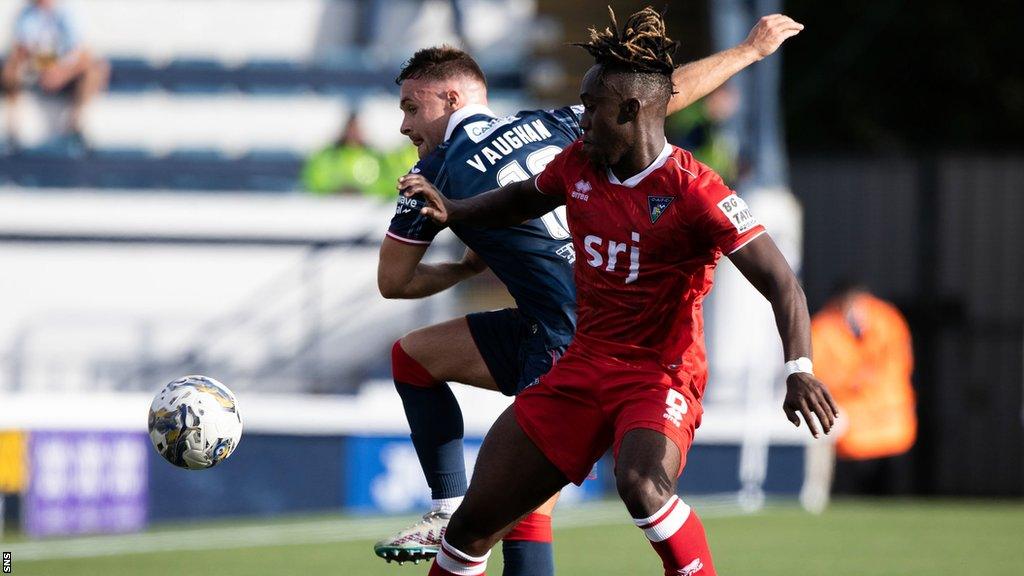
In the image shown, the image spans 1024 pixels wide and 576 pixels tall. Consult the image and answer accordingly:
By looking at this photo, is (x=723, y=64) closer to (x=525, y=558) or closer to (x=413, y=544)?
(x=525, y=558)

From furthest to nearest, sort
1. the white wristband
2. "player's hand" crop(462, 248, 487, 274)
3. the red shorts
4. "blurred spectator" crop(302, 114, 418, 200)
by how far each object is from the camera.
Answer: "blurred spectator" crop(302, 114, 418, 200), "player's hand" crop(462, 248, 487, 274), the red shorts, the white wristband

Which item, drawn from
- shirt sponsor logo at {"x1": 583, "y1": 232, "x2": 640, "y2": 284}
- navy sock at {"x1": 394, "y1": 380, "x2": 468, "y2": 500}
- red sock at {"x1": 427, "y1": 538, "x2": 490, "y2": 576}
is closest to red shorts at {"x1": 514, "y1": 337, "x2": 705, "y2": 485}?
shirt sponsor logo at {"x1": 583, "y1": 232, "x2": 640, "y2": 284}

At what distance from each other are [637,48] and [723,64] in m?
0.95

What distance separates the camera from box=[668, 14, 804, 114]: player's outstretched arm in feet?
21.1

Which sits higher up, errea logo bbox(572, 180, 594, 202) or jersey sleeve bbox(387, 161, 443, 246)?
errea logo bbox(572, 180, 594, 202)

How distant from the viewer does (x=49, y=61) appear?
55.4 ft

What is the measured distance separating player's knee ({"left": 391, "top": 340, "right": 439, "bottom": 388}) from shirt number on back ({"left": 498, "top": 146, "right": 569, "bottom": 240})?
79 cm

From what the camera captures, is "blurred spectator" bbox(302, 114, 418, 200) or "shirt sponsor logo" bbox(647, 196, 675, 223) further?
"blurred spectator" bbox(302, 114, 418, 200)

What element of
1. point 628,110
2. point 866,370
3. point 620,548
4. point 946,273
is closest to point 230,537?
point 620,548

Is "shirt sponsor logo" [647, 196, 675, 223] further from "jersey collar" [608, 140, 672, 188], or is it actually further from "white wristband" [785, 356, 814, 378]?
"white wristband" [785, 356, 814, 378]

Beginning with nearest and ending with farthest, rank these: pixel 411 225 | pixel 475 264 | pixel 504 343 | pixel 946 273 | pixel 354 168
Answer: pixel 411 225 < pixel 504 343 < pixel 475 264 < pixel 354 168 < pixel 946 273

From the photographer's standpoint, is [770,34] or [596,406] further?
[770,34]

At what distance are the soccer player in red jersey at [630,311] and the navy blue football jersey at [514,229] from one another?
0.36 meters

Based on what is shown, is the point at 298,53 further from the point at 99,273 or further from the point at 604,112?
the point at 604,112
